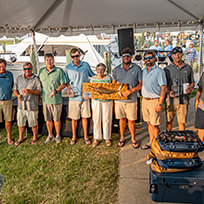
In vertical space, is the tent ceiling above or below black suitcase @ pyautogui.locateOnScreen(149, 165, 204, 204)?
above

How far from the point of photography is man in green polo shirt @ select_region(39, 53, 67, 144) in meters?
4.30

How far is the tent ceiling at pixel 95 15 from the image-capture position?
4652mm

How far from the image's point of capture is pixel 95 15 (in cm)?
554

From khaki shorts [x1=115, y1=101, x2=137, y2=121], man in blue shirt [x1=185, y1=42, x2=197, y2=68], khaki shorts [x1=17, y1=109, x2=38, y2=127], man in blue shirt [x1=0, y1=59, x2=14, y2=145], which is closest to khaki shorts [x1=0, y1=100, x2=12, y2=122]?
man in blue shirt [x1=0, y1=59, x2=14, y2=145]

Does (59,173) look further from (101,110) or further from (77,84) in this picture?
(77,84)

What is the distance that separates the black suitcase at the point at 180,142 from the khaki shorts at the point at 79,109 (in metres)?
1.93

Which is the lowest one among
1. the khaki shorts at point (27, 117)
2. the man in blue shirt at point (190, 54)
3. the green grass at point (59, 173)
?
the green grass at point (59, 173)

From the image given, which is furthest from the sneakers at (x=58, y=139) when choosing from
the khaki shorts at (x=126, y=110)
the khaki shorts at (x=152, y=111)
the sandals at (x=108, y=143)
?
the khaki shorts at (x=152, y=111)

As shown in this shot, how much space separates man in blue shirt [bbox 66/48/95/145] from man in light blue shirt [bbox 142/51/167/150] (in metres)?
1.16

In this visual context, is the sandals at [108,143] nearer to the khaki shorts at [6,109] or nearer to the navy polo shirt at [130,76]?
the navy polo shirt at [130,76]

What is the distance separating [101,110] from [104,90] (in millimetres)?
440

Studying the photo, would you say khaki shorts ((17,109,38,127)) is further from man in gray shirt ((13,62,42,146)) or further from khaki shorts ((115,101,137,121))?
khaki shorts ((115,101,137,121))

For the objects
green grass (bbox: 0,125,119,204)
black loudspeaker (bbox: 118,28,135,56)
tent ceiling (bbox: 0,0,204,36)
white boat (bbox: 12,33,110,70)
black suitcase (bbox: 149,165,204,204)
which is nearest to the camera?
black suitcase (bbox: 149,165,204,204)

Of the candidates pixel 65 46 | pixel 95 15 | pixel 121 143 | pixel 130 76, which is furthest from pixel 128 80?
pixel 65 46
